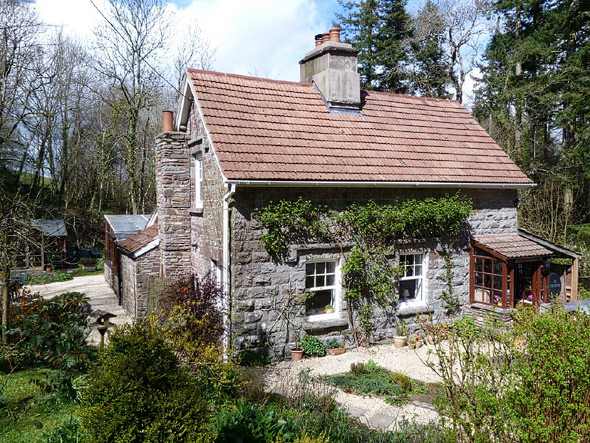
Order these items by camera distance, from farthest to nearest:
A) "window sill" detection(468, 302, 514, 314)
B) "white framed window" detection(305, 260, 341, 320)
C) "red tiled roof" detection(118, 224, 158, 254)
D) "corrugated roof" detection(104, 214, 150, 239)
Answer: "corrugated roof" detection(104, 214, 150, 239)
"red tiled roof" detection(118, 224, 158, 254)
"window sill" detection(468, 302, 514, 314)
"white framed window" detection(305, 260, 341, 320)

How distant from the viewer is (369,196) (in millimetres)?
11586

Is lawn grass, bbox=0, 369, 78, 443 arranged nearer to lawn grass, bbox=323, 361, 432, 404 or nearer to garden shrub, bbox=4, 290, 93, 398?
garden shrub, bbox=4, 290, 93, 398

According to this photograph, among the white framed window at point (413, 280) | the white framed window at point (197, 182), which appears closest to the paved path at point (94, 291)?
the white framed window at point (197, 182)

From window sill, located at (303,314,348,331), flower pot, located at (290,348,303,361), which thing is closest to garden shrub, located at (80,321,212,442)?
flower pot, located at (290,348,303,361)

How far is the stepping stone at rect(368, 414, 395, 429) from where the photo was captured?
7061 mm

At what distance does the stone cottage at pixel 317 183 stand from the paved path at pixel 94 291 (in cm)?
329

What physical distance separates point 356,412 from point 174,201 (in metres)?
8.16

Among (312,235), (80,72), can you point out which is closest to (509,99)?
(312,235)

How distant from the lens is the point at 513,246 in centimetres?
1264

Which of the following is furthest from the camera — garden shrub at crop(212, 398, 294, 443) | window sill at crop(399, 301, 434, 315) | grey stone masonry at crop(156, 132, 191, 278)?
grey stone masonry at crop(156, 132, 191, 278)

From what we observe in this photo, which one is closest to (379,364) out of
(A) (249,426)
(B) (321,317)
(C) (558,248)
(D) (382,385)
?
(D) (382,385)

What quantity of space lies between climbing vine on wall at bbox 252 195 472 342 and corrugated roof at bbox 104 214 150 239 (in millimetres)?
10301

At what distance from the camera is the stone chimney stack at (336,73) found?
13.1 meters

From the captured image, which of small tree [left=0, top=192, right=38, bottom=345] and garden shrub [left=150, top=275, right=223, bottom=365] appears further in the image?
small tree [left=0, top=192, right=38, bottom=345]
